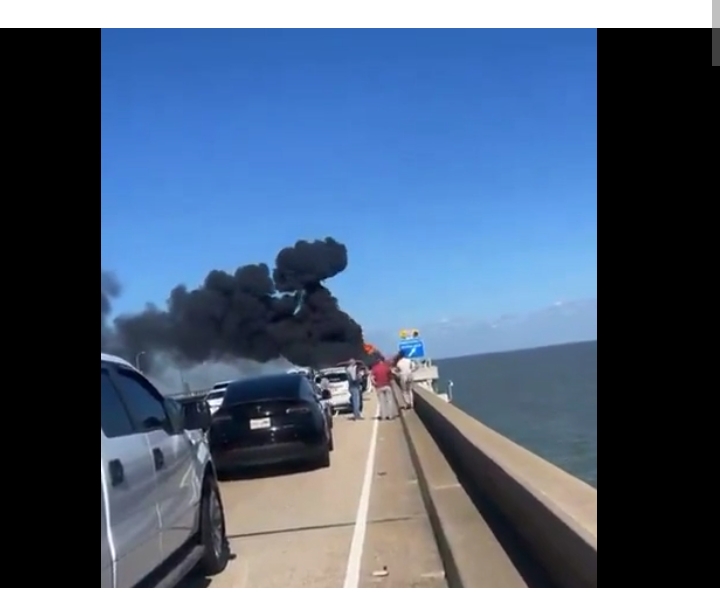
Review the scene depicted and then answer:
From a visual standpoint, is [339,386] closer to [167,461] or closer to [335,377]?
[335,377]

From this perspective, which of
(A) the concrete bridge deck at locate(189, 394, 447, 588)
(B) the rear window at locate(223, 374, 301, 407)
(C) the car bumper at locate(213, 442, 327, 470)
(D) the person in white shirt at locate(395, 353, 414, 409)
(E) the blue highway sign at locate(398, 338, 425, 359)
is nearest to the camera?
(A) the concrete bridge deck at locate(189, 394, 447, 588)

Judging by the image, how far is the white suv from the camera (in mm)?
5773

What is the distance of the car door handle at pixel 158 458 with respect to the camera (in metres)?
6.86

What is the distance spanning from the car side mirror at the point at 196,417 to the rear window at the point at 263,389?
22.7 feet

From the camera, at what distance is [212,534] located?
838 centimetres

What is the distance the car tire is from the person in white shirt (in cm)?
2202

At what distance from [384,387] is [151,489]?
21922mm

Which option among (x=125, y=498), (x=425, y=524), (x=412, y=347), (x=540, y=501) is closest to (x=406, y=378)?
(x=412, y=347)

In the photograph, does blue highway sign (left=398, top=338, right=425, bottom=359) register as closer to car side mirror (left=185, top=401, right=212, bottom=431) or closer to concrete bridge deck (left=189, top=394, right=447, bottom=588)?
concrete bridge deck (left=189, top=394, right=447, bottom=588)

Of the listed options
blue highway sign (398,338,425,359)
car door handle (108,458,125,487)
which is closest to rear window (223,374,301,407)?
car door handle (108,458,125,487)
